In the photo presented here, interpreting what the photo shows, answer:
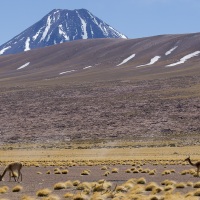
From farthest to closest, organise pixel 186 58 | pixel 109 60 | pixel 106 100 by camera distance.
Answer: pixel 109 60 → pixel 186 58 → pixel 106 100

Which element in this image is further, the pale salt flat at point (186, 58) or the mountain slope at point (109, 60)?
the pale salt flat at point (186, 58)

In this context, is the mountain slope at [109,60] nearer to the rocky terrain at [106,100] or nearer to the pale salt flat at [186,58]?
the pale salt flat at [186,58]

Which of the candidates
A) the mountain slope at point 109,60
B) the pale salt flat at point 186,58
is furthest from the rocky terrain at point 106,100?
the pale salt flat at point 186,58

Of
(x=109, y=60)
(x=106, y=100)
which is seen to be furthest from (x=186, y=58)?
(x=106, y=100)

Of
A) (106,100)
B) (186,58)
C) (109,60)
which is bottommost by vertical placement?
(106,100)

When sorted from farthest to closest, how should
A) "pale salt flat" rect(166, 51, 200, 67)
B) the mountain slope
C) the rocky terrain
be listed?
"pale salt flat" rect(166, 51, 200, 67) → the mountain slope → the rocky terrain

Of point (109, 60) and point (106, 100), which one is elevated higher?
point (109, 60)

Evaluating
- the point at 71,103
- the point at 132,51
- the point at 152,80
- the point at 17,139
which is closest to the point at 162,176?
the point at 17,139

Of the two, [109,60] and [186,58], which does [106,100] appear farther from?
[109,60]

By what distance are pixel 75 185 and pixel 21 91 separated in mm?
79618

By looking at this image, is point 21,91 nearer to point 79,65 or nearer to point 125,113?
point 125,113

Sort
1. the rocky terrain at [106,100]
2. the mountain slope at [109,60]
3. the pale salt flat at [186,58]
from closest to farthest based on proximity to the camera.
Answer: the rocky terrain at [106,100] → the mountain slope at [109,60] → the pale salt flat at [186,58]

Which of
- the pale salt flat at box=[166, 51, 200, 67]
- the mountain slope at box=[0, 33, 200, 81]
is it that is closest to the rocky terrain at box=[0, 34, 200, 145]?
the mountain slope at box=[0, 33, 200, 81]

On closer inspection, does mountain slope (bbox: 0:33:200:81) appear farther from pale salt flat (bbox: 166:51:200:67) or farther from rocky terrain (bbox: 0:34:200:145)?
rocky terrain (bbox: 0:34:200:145)
